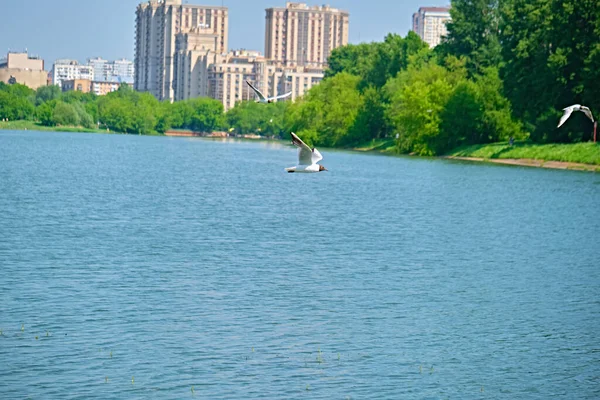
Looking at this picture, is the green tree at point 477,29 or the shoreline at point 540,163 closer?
the shoreline at point 540,163

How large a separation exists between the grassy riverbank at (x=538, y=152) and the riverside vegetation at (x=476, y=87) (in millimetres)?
209

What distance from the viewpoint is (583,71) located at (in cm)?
7856

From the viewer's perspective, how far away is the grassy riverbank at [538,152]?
3071 inches

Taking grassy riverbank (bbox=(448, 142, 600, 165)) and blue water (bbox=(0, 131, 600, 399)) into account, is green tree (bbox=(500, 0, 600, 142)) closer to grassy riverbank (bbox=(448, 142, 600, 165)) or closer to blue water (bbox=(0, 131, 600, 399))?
grassy riverbank (bbox=(448, 142, 600, 165))

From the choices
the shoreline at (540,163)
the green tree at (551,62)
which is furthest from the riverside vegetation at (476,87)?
the shoreline at (540,163)

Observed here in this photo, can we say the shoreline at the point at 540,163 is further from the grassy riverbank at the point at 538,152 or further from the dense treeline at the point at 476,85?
the dense treeline at the point at 476,85

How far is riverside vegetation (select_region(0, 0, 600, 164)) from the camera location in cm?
8062

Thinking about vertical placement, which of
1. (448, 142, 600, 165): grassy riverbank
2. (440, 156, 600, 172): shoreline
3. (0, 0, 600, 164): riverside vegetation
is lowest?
(440, 156, 600, 172): shoreline

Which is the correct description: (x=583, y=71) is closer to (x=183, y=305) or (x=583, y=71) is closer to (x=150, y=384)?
(x=183, y=305)

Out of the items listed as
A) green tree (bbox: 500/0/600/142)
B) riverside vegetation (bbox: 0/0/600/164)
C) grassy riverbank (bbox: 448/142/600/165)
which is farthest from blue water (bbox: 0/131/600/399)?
riverside vegetation (bbox: 0/0/600/164)

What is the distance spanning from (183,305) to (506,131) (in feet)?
247

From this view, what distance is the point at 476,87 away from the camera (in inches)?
3853

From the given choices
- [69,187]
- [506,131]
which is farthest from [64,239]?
[506,131]

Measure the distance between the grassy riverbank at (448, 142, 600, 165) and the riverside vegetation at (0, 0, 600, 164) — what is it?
0.69 ft
